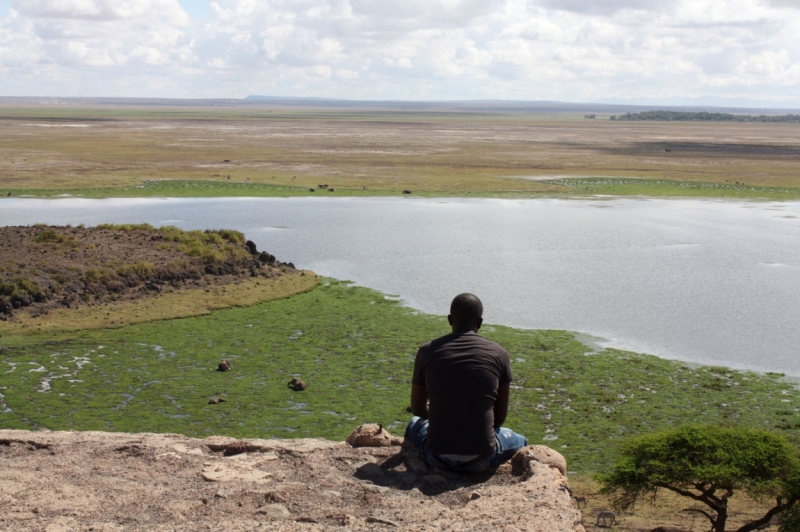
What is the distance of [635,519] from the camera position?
11703 mm

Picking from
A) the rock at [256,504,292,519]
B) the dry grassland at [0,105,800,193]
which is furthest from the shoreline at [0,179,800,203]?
the rock at [256,504,292,519]

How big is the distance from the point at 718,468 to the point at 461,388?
5.02 m

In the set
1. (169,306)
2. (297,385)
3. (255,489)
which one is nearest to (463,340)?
(255,489)

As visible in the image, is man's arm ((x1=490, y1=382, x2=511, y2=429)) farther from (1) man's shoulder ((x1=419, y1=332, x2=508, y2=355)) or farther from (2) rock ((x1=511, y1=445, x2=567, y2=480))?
(2) rock ((x1=511, y1=445, x2=567, y2=480))

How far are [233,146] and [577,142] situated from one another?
4454 centimetres

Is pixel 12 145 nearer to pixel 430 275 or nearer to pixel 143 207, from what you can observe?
pixel 143 207

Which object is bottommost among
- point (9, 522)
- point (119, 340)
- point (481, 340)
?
point (119, 340)

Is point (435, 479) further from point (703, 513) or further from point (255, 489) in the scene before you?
point (703, 513)

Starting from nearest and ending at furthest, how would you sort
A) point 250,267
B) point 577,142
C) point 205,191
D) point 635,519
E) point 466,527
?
point 466,527
point 635,519
point 250,267
point 205,191
point 577,142

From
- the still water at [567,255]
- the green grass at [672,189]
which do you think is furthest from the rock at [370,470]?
the green grass at [672,189]

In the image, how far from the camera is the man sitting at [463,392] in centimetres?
Answer: 702

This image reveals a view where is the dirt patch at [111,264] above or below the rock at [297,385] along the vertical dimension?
above

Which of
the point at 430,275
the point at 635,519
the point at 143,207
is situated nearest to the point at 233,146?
the point at 143,207

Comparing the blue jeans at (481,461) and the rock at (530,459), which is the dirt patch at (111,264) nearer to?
the blue jeans at (481,461)
